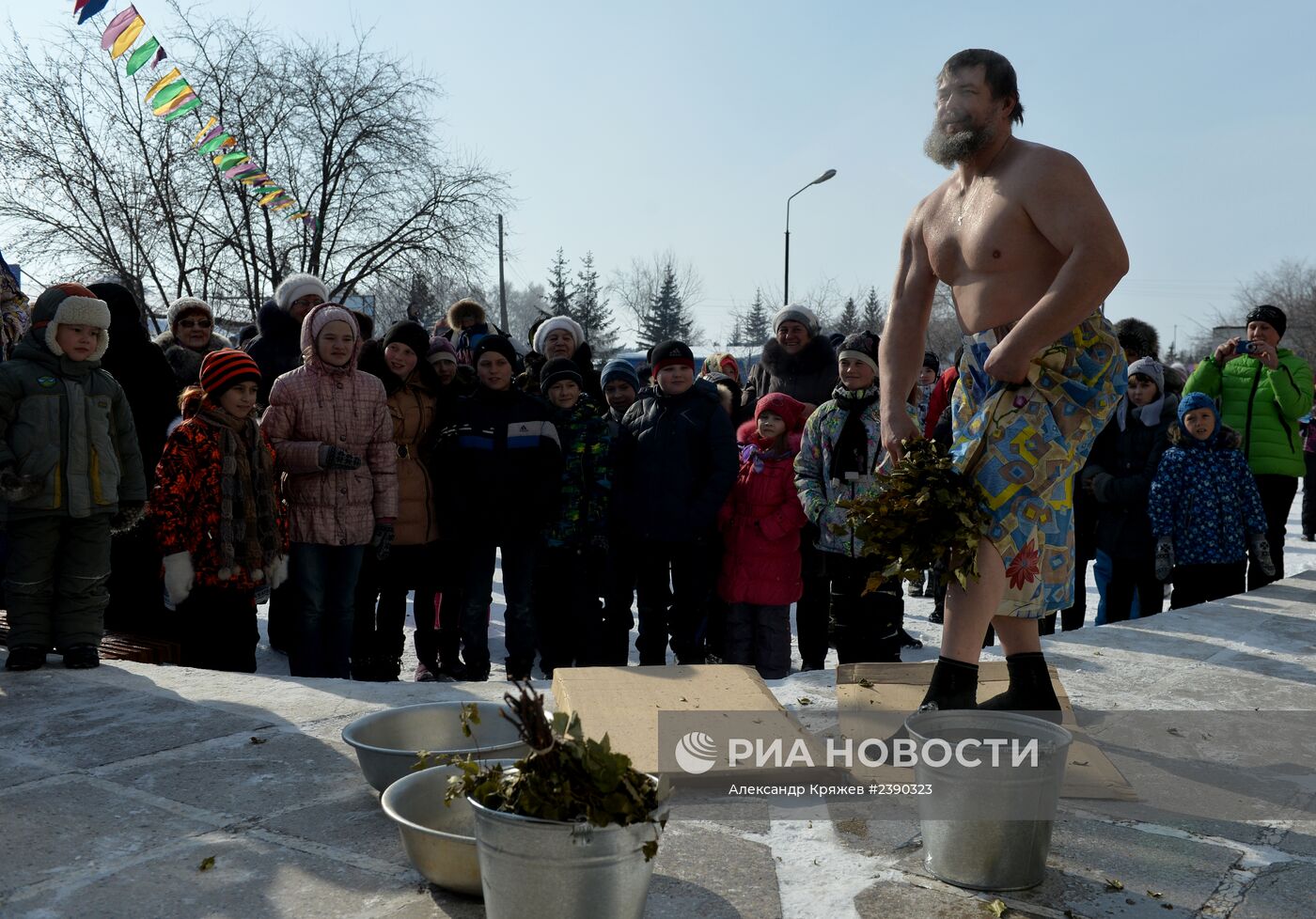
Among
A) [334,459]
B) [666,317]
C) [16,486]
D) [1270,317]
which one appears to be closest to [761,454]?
[334,459]

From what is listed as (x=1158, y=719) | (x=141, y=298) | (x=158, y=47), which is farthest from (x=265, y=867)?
(x=141, y=298)

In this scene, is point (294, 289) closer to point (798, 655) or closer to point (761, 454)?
point (761, 454)

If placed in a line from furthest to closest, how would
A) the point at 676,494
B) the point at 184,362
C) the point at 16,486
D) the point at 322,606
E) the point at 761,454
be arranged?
the point at 184,362
the point at 761,454
the point at 676,494
the point at 322,606
the point at 16,486

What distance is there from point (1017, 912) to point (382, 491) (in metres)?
3.78

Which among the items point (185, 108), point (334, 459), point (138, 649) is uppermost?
point (185, 108)

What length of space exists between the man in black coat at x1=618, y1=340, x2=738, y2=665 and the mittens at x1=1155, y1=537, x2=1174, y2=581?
2.68 m

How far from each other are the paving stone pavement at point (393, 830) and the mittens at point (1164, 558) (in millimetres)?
2371

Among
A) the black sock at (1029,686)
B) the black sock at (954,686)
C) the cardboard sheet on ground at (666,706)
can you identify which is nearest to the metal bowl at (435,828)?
the cardboard sheet on ground at (666,706)

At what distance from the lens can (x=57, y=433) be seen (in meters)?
4.47

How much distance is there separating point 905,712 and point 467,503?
2769 mm

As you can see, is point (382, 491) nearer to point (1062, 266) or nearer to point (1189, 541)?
point (1062, 266)

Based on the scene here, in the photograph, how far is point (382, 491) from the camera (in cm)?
532

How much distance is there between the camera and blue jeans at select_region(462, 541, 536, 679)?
18.4ft

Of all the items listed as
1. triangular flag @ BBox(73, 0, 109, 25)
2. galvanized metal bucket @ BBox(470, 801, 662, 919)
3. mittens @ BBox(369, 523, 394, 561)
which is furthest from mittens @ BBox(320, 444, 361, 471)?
triangular flag @ BBox(73, 0, 109, 25)
